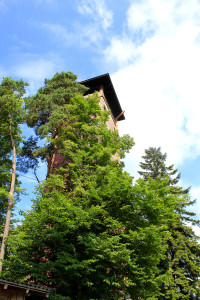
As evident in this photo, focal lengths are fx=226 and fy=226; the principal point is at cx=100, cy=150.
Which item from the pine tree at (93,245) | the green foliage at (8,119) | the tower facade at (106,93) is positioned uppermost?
the tower facade at (106,93)

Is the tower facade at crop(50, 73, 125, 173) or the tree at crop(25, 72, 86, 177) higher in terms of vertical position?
the tower facade at crop(50, 73, 125, 173)

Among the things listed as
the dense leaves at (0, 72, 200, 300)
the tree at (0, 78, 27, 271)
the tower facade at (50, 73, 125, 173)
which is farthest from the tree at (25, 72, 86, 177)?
the tower facade at (50, 73, 125, 173)

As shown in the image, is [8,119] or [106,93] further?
[106,93]

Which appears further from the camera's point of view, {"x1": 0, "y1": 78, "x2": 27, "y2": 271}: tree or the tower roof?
the tower roof

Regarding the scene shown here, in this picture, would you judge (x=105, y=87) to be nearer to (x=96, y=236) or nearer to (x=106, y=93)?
(x=106, y=93)

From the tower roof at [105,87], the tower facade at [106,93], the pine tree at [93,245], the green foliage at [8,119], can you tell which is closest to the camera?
the pine tree at [93,245]

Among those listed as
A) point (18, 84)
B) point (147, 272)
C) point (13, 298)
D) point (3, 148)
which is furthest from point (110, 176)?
point (18, 84)

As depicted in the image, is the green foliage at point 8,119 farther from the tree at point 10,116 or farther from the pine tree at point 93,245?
the pine tree at point 93,245

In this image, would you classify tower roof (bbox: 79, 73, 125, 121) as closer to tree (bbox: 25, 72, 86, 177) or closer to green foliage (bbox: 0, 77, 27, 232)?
tree (bbox: 25, 72, 86, 177)

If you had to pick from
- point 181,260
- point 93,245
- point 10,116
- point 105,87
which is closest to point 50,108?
point 10,116

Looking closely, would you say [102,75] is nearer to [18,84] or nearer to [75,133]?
[18,84]

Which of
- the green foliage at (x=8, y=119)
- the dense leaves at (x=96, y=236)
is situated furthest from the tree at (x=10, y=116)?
the dense leaves at (x=96, y=236)

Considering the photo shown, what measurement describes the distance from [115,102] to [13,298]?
23568 mm

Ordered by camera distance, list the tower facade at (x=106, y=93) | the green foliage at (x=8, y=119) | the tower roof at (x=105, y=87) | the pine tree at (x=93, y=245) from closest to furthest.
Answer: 1. the pine tree at (x=93, y=245)
2. the green foliage at (x=8, y=119)
3. the tower facade at (x=106, y=93)
4. the tower roof at (x=105, y=87)
